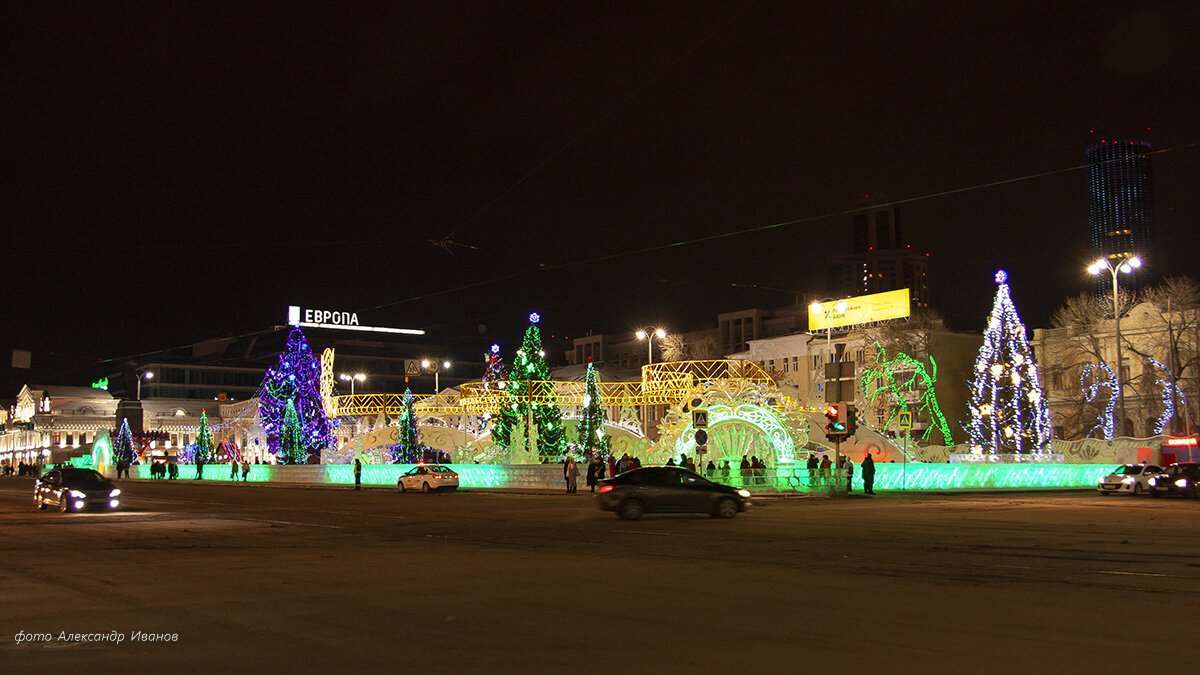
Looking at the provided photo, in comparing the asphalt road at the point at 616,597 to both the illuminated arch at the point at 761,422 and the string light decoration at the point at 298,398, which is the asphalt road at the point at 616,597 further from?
the string light decoration at the point at 298,398

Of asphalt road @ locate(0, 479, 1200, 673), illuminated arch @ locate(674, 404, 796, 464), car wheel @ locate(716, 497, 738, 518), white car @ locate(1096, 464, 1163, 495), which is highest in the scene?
illuminated arch @ locate(674, 404, 796, 464)

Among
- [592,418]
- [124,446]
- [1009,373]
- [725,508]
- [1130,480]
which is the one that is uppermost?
[1009,373]

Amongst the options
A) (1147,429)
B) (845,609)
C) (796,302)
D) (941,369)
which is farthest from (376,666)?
(796,302)

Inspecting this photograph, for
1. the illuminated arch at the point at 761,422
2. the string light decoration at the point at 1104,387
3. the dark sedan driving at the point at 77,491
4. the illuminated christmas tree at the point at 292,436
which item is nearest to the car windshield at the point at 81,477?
the dark sedan driving at the point at 77,491

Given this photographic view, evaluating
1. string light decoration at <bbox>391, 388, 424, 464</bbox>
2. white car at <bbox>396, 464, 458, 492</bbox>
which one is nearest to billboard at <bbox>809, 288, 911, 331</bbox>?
string light decoration at <bbox>391, 388, 424, 464</bbox>

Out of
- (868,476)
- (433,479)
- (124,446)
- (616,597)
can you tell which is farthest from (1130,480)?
(124,446)

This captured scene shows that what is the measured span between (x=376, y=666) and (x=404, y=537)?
456 inches

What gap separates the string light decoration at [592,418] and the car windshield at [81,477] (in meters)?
23.7

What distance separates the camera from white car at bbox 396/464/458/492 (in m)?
41.6

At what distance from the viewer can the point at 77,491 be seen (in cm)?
2858

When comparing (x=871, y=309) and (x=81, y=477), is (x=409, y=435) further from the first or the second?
(x=871, y=309)

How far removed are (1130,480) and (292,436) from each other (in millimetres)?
45508

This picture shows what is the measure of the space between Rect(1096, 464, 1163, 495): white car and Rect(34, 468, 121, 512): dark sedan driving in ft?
110

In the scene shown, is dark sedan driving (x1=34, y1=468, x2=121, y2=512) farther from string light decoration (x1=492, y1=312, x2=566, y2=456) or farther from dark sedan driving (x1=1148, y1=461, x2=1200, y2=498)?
dark sedan driving (x1=1148, y1=461, x2=1200, y2=498)
